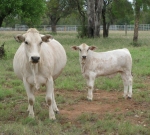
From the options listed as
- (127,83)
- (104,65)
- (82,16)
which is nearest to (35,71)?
(104,65)

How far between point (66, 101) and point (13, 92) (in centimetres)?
163

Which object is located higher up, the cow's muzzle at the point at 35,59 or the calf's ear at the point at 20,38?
the calf's ear at the point at 20,38

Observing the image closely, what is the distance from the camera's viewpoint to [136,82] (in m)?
10.6

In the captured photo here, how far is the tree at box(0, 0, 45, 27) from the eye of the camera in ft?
55.6

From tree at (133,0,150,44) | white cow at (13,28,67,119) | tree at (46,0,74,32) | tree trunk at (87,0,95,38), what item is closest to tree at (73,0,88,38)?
tree trunk at (87,0,95,38)

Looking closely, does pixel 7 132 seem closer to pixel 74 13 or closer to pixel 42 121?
pixel 42 121

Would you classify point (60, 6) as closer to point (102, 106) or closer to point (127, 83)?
point (127, 83)

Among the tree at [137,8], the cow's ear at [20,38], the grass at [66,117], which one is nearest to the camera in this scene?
the grass at [66,117]

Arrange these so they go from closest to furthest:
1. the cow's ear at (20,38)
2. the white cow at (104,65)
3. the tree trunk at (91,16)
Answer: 1. the cow's ear at (20,38)
2. the white cow at (104,65)
3. the tree trunk at (91,16)

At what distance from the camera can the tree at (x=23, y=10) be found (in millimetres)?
16938

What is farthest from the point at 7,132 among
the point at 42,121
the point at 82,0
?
the point at 82,0

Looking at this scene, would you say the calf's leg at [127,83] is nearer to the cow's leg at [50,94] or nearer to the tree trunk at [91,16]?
the cow's leg at [50,94]

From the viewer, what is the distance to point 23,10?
17.7 m

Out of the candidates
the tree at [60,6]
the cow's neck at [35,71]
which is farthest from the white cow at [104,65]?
the tree at [60,6]
